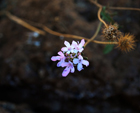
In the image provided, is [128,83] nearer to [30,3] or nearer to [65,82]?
[65,82]

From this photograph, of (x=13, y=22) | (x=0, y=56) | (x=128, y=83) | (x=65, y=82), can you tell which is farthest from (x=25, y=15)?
(x=128, y=83)

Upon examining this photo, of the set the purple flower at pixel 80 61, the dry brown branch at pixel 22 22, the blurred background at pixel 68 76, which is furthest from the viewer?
the dry brown branch at pixel 22 22

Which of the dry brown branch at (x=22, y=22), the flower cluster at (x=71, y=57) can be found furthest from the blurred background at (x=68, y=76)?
the flower cluster at (x=71, y=57)

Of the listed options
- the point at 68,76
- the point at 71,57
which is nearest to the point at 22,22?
the point at 68,76

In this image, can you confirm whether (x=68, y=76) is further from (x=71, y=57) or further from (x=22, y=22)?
(x=22, y=22)

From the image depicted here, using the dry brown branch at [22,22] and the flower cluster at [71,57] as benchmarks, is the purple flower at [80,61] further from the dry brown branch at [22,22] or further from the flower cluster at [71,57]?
the dry brown branch at [22,22]

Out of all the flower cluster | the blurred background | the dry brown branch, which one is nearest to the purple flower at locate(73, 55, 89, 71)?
the flower cluster

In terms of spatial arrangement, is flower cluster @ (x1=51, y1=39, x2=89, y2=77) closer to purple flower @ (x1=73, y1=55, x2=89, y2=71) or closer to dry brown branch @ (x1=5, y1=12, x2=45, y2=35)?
purple flower @ (x1=73, y1=55, x2=89, y2=71)

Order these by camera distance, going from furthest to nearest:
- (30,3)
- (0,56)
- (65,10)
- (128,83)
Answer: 1. (30,3)
2. (65,10)
3. (0,56)
4. (128,83)
